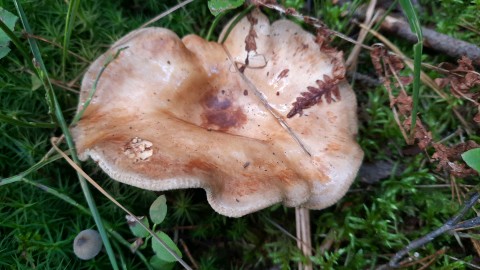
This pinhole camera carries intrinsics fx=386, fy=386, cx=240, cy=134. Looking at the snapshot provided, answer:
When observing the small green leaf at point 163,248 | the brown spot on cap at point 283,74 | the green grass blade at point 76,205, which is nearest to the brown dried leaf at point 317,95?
the brown spot on cap at point 283,74

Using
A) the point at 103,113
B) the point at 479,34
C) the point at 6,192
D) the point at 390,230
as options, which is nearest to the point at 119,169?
the point at 103,113

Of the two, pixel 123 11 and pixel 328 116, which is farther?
pixel 123 11

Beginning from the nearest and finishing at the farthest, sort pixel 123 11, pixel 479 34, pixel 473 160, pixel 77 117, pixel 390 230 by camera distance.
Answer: pixel 473 160
pixel 77 117
pixel 390 230
pixel 479 34
pixel 123 11

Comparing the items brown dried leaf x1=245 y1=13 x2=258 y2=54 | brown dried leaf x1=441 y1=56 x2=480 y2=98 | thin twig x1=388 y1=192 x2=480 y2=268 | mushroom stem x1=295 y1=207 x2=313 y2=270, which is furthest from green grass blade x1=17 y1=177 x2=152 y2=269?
brown dried leaf x1=441 y1=56 x2=480 y2=98

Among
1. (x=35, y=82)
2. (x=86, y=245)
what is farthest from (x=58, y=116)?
(x=86, y=245)

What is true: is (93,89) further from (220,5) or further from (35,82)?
(220,5)

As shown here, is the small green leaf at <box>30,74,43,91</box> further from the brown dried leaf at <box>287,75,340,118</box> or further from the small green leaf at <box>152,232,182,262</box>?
the brown dried leaf at <box>287,75,340,118</box>

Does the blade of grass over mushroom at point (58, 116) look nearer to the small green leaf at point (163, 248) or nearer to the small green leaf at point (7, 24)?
the small green leaf at point (7, 24)

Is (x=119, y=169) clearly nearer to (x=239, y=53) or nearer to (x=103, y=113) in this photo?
(x=103, y=113)
